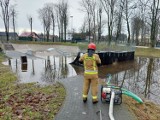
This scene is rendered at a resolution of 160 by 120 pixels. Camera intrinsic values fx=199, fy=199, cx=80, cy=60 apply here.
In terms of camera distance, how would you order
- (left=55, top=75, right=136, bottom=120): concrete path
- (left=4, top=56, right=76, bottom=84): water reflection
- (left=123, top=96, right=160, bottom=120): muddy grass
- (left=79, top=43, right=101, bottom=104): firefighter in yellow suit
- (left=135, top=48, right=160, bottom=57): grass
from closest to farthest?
(left=55, top=75, right=136, bottom=120): concrete path → (left=123, top=96, right=160, bottom=120): muddy grass → (left=79, top=43, right=101, bottom=104): firefighter in yellow suit → (left=4, top=56, right=76, bottom=84): water reflection → (left=135, top=48, right=160, bottom=57): grass

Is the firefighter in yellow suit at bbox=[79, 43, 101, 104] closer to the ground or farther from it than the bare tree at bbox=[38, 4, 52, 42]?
closer to the ground

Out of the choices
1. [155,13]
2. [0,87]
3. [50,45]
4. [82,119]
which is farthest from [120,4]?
[82,119]

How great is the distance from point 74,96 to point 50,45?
31.5 metres

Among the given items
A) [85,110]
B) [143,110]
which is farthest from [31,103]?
[143,110]

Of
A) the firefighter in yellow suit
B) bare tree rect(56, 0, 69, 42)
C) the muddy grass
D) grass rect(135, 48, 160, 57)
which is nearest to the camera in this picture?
the muddy grass

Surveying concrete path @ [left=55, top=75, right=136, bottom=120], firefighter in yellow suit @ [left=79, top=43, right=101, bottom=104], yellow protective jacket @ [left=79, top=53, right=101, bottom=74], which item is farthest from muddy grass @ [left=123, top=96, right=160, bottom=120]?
yellow protective jacket @ [left=79, top=53, right=101, bottom=74]

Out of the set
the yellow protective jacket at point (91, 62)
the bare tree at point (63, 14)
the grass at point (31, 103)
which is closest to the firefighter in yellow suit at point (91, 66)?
the yellow protective jacket at point (91, 62)

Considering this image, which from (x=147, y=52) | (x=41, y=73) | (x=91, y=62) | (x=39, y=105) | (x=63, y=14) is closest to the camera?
(x=91, y=62)

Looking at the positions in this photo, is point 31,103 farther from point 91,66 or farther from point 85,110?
point 91,66

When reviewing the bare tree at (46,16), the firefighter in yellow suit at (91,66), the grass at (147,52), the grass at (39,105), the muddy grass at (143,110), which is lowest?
the muddy grass at (143,110)

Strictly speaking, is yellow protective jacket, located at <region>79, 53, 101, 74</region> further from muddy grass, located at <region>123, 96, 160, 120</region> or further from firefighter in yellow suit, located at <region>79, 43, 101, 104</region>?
muddy grass, located at <region>123, 96, 160, 120</region>

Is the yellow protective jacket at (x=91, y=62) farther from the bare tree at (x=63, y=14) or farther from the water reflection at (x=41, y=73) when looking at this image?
the bare tree at (x=63, y=14)

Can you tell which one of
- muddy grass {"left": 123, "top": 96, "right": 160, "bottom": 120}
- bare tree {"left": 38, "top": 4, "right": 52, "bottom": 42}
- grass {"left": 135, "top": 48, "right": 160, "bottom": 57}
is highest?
bare tree {"left": 38, "top": 4, "right": 52, "bottom": 42}

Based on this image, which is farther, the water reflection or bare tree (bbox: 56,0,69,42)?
bare tree (bbox: 56,0,69,42)
